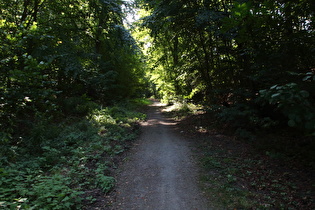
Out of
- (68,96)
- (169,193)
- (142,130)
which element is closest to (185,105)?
(142,130)

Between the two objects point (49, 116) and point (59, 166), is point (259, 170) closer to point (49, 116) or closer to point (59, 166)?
point (59, 166)

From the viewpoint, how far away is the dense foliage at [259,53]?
2561 mm

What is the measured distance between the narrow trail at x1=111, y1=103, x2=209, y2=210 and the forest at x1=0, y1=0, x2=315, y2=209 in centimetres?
57

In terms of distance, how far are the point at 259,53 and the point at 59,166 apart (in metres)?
6.52

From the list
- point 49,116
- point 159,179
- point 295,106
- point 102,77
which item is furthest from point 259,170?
point 102,77

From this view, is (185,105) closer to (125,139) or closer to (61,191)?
(125,139)

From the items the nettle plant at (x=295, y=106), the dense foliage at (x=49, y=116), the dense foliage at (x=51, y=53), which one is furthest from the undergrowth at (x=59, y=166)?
the nettle plant at (x=295, y=106)

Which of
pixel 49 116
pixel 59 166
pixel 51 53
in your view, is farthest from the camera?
pixel 49 116

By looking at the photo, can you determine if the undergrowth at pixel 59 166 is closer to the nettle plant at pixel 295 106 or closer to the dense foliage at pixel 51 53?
the dense foliage at pixel 51 53

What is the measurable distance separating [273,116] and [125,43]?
22.9 ft

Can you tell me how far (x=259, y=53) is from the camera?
5.27m

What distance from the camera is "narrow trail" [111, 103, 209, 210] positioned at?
165 inches

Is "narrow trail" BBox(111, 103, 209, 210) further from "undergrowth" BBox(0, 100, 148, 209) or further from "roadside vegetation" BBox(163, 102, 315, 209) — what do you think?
"undergrowth" BBox(0, 100, 148, 209)

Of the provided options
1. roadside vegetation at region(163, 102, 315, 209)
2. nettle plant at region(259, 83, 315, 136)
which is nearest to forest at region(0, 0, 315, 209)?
nettle plant at region(259, 83, 315, 136)
